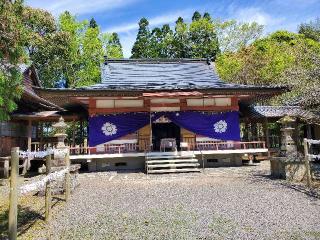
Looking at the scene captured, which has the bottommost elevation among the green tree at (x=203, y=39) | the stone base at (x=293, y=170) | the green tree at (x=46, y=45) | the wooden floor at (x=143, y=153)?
the stone base at (x=293, y=170)

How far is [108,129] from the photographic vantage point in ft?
57.3

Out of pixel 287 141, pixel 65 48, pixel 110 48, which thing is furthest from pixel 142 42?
pixel 287 141

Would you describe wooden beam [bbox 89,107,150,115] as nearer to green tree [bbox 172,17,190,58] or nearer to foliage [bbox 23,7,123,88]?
foliage [bbox 23,7,123,88]

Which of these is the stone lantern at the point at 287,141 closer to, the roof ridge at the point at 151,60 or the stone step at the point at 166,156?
the stone step at the point at 166,156

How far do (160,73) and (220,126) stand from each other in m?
6.15

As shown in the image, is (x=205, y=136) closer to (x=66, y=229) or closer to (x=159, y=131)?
(x=159, y=131)

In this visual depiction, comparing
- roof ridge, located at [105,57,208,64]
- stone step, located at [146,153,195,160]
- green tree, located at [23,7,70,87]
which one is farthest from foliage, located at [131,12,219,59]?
stone step, located at [146,153,195,160]

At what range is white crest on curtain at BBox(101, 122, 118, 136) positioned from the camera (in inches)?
687

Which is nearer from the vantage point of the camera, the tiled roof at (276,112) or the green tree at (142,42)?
the tiled roof at (276,112)

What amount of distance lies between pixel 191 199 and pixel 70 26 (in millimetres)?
31393

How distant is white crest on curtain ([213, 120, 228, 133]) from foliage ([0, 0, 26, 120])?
39.9ft

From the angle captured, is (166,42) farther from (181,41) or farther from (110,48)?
(110,48)

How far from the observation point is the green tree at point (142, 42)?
44.7 metres

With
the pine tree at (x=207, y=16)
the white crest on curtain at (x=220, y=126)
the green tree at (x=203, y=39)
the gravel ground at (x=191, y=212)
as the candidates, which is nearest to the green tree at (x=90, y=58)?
the green tree at (x=203, y=39)
